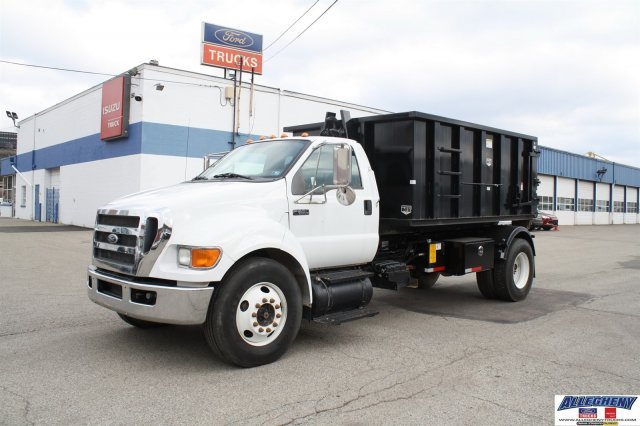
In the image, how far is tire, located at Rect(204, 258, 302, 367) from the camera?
15.2 feet

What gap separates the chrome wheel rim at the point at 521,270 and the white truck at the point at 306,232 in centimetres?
12

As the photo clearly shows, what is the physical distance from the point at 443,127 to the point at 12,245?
15301mm

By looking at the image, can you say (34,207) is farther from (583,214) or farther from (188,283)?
(583,214)

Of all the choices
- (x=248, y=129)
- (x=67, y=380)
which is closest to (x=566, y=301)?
(x=67, y=380)

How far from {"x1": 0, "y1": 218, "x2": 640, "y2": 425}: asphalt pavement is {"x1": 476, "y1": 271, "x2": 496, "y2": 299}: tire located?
0.38m

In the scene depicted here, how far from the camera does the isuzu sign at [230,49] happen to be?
79.0ft

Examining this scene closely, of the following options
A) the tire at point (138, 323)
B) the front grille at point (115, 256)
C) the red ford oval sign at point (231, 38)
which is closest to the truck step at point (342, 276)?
the front grille at point (115, 256)

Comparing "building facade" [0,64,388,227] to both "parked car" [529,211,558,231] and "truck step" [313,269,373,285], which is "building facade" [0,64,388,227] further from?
"truck step" [313,269,373,285]

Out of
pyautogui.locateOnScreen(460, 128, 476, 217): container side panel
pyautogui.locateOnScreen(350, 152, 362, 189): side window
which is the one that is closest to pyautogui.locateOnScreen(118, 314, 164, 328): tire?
pyautogui.locateOnScreen(350, 152, 362, 189): side window

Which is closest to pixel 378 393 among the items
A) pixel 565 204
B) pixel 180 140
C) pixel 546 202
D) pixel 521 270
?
pixel 521 270

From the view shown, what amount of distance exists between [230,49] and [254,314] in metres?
22.0

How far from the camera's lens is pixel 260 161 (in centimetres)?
584

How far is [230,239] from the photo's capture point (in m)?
4.66

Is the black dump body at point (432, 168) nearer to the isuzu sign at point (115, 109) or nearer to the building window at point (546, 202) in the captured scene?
the isuzu sign at point (115, 109)
